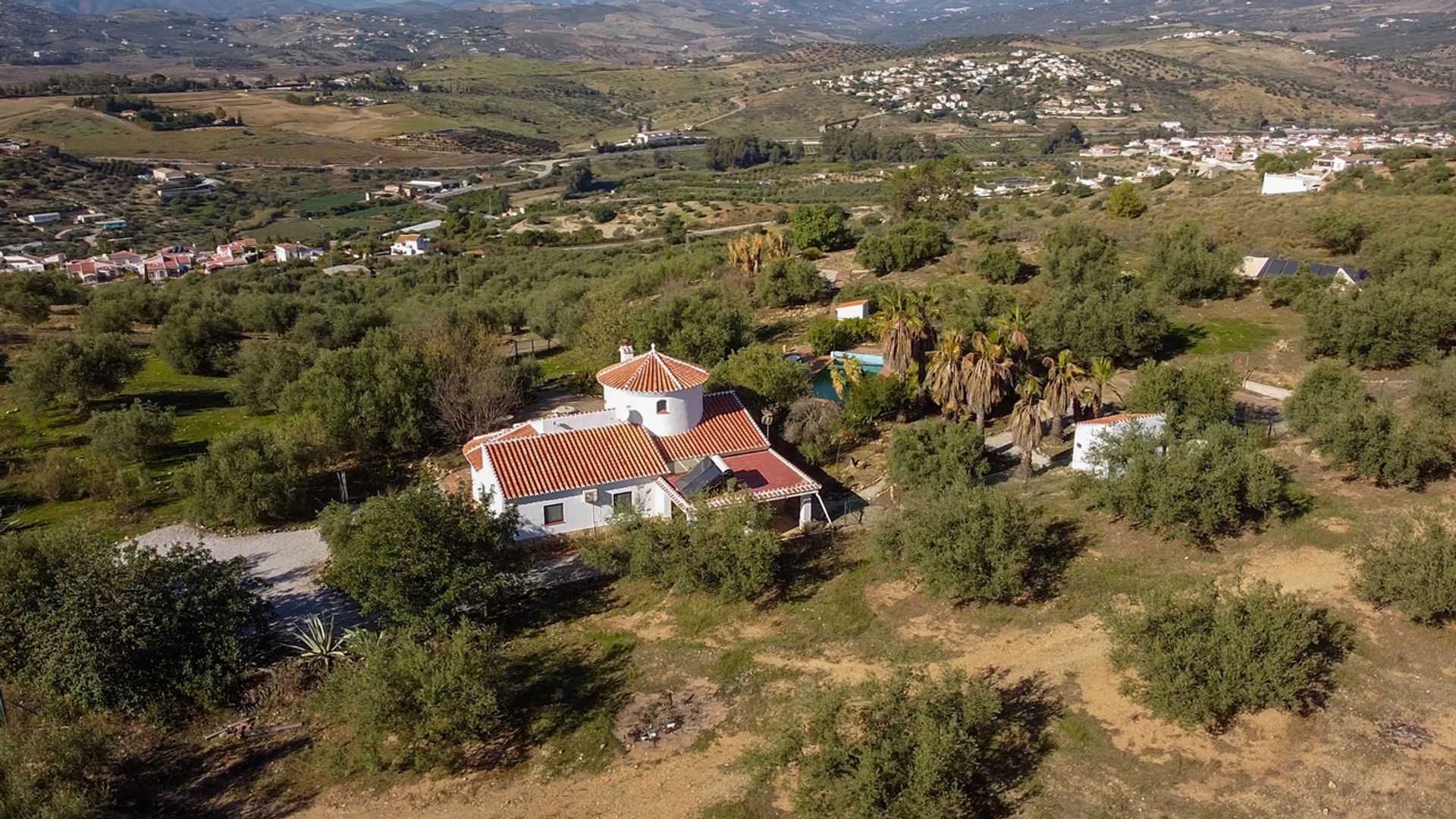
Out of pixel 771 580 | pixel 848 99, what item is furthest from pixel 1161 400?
pixel 848 99

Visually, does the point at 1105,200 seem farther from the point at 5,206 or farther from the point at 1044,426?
the point at 5,206

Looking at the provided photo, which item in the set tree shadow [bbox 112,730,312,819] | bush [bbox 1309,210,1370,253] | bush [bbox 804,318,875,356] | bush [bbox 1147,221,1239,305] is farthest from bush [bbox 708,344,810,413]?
bush [bbox 1309,210,1370,253]

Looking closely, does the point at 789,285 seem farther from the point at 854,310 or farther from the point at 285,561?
the point at 285,561

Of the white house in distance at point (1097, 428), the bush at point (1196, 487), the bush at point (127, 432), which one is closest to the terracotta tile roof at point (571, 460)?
the white house in distance at point (1097, 428)

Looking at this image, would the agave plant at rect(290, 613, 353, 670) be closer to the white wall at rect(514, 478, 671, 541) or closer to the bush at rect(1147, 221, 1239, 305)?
the white wall at rect(514, 478, 671, 541)

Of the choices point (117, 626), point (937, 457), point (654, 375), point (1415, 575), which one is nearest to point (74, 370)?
point (117, 626)

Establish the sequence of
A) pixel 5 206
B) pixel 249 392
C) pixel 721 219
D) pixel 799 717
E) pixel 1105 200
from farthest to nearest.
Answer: pixel 5 206, pixel 721 219, pixel 1105 200, pixel 249 392, pixel 799 717
